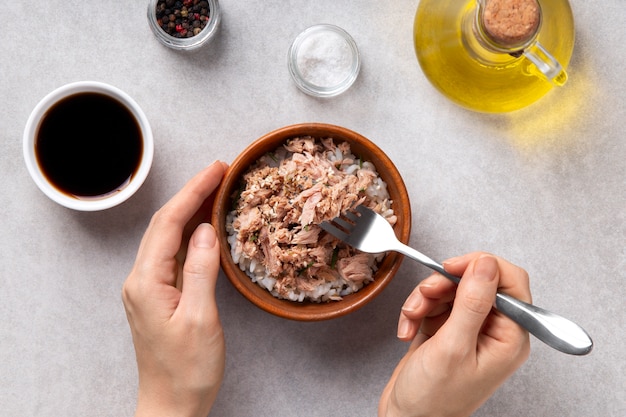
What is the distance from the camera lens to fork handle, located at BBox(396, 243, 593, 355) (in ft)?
5.10

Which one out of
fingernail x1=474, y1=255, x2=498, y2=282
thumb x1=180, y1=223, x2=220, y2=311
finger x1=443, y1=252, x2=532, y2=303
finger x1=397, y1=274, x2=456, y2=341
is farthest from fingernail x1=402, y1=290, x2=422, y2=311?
thumb x1=180, y1=223, x2=220, y2=311

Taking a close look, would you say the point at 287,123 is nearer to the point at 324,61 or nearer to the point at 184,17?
the point at 324,61

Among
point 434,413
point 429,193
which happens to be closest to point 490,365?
point 434,413

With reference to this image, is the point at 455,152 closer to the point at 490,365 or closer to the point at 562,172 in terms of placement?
the point at 562,172

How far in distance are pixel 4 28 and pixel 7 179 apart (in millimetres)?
508

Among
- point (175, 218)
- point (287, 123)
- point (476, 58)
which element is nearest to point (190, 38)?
point (287, 123)

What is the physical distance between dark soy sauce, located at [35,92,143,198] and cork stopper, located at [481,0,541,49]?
1.11 m

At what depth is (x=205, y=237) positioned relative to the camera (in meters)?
1.72

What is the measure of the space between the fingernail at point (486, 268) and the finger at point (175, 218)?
791 millimetres

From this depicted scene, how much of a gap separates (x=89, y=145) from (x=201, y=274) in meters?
0.63

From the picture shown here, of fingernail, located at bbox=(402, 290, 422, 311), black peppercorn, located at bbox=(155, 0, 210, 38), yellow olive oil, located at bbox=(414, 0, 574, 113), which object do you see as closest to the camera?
fingernail, located at bbox=(402, 290, 422, 311)

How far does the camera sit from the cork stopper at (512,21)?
1.66m

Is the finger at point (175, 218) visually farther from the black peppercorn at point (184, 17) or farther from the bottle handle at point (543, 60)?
the bottle handle at point (543, 60)

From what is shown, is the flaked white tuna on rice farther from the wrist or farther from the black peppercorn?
the black peppercorn
